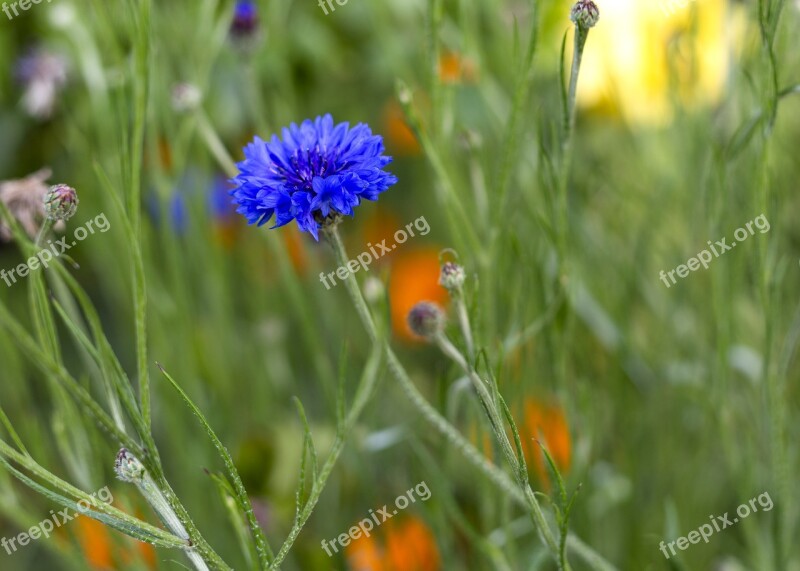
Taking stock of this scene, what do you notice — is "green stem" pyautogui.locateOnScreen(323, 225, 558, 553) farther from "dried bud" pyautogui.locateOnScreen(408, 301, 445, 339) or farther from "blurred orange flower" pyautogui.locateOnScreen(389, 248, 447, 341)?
"blurred orange flower" pyautogui.locateOnScreen(389, 248, 447, 341)

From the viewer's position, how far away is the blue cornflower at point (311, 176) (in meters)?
0.44

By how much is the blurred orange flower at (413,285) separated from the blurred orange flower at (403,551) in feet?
0.93

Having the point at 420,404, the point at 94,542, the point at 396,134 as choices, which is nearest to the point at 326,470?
the point at 420,404

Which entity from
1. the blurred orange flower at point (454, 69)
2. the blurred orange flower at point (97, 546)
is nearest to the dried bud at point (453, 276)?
the blurred orange flower at point (454, 69)

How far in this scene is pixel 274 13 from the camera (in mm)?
905

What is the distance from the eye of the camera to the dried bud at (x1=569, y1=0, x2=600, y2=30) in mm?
468

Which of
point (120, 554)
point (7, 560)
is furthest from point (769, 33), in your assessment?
point (7, 560)

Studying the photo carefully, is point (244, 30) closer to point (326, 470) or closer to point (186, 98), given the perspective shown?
point (186, 98)

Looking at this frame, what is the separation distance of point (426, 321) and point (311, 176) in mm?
104

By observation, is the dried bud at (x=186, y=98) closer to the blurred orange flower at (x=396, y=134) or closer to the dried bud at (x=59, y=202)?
the dried bud at (x=59, y=202)

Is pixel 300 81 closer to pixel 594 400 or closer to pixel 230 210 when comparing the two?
pixel 230 210

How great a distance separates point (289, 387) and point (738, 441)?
0.46 m

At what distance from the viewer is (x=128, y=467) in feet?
1.40

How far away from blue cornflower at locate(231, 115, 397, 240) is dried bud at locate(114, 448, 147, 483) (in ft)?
0.42
